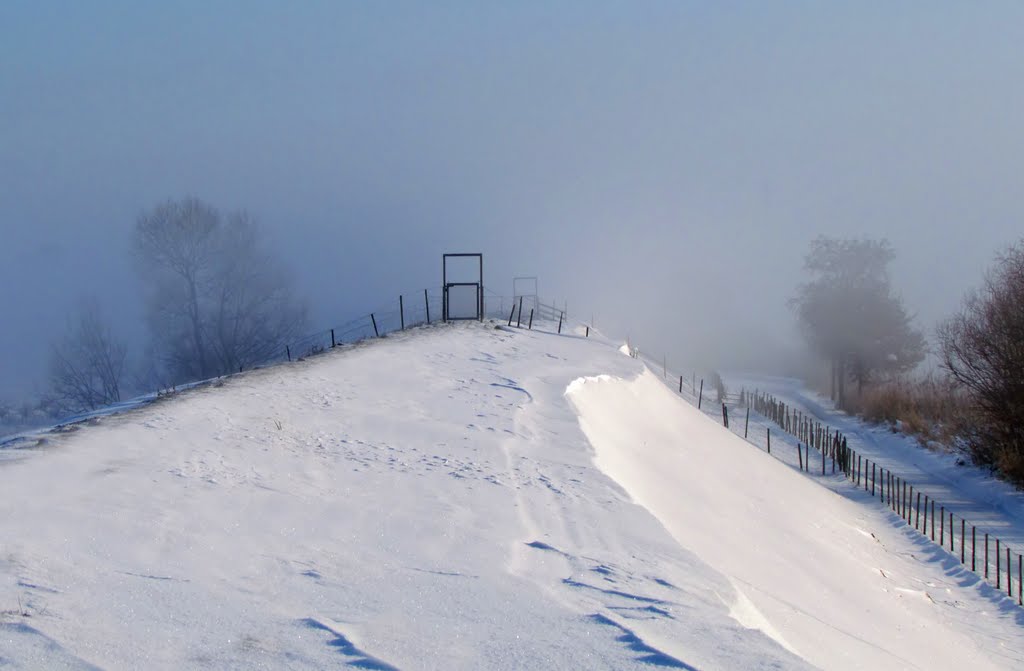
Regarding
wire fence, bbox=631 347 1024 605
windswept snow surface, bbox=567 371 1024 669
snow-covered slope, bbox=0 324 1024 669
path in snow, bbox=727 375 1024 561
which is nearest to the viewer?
snow-covered slope, bbox=0 324 1024 669

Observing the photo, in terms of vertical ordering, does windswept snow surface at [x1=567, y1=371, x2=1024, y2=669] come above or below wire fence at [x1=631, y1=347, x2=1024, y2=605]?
above

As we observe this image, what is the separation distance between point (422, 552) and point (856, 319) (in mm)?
62771

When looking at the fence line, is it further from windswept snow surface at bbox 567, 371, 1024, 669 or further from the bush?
the bush

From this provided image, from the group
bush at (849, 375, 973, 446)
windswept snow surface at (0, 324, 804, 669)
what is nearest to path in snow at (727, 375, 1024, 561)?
bush at (849, 375, 973, 446)

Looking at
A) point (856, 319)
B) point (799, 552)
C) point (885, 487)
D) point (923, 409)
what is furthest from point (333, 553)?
point (856, 319)

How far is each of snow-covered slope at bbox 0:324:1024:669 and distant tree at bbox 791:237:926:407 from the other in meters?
47.2

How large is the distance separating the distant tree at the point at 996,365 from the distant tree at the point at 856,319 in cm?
2901

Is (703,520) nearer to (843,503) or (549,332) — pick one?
(843,503)

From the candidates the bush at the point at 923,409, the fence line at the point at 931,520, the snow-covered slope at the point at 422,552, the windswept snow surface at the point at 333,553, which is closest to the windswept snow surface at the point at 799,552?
the snow-covered slope at the point at 422,552

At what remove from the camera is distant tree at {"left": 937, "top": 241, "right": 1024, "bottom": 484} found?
1113 inches

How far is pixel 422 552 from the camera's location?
329 inches

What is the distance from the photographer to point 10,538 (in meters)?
7.24

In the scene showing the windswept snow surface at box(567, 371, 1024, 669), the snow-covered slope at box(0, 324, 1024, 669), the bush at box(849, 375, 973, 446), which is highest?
the snow-covered slope at box(0, 324, 1024, 669)

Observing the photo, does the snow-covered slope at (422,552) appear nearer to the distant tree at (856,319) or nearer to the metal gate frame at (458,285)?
the metal gate frame at (458,285)
